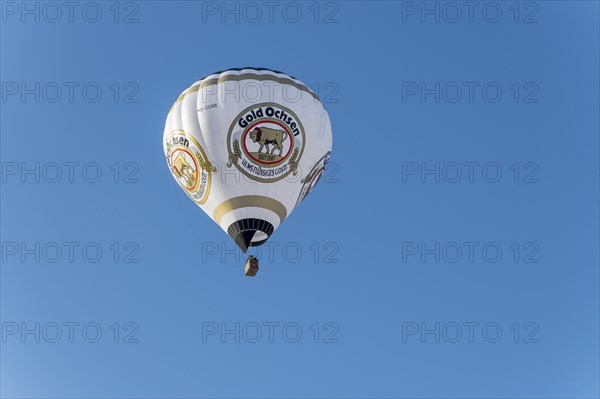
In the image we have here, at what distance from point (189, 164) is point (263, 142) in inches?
75.6

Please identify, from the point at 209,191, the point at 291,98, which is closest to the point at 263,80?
the point at 291,98

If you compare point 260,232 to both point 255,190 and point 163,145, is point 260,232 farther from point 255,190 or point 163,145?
point 163,145

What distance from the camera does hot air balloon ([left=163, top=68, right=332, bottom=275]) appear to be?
3484 cm

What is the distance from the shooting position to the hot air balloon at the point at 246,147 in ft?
114

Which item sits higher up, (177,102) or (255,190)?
(177,102)

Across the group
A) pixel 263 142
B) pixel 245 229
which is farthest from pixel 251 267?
pixel 263 142

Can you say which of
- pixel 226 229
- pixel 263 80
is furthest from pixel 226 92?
pixel 226 229

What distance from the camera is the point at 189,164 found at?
35438 millimetres

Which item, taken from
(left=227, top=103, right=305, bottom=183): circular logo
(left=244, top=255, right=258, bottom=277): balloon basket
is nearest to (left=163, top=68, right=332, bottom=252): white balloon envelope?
(left=227, top=103, right=305, bottom=183): circular logo

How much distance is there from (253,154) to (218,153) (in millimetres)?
821

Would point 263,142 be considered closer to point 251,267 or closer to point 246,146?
point 246,146

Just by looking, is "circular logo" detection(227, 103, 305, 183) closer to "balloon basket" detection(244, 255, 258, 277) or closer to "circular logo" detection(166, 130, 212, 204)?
"circular logo" detection(166, 130, 212, 204)

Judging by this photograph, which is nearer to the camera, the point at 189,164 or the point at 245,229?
the point at 245,229

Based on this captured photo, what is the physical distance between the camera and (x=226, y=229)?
35.3 metres
